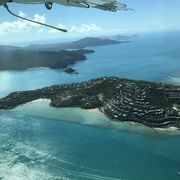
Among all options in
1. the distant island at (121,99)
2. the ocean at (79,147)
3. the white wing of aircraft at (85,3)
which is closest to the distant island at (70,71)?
the distant island at (121,99)

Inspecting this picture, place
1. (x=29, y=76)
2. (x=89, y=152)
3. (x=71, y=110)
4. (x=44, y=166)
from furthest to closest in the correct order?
(x=29, y=76)
(x=71, y=110)
(x=89, y=152)
(x=44, y=166)

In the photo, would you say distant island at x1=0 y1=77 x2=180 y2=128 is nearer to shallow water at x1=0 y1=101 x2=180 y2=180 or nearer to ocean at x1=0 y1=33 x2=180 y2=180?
ocean at x1=0 y1=33 x2=180 y2=180

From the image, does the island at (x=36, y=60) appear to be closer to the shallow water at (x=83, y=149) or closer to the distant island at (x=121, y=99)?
the distant island at (x=121, y=99)

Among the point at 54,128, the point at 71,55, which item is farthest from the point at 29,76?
the point at 54,128

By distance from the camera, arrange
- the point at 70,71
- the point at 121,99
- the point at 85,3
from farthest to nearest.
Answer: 1. the point at 70,71
2. the point at 121,99
3. the point at 85,3

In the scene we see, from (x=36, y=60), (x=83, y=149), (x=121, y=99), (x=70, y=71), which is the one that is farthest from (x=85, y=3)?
(x=36, y=60)

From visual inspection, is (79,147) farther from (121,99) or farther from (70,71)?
(70,71)

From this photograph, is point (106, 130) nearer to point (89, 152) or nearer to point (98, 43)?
point (89, 152)

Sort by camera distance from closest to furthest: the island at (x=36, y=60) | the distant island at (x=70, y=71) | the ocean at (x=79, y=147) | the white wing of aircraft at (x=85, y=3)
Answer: the white wing of aircraft at (x=85, y=3) → the ocean at (x=79, y=147) → the distant island at (x=70, y=71) → the island at (x=36, y=60)
